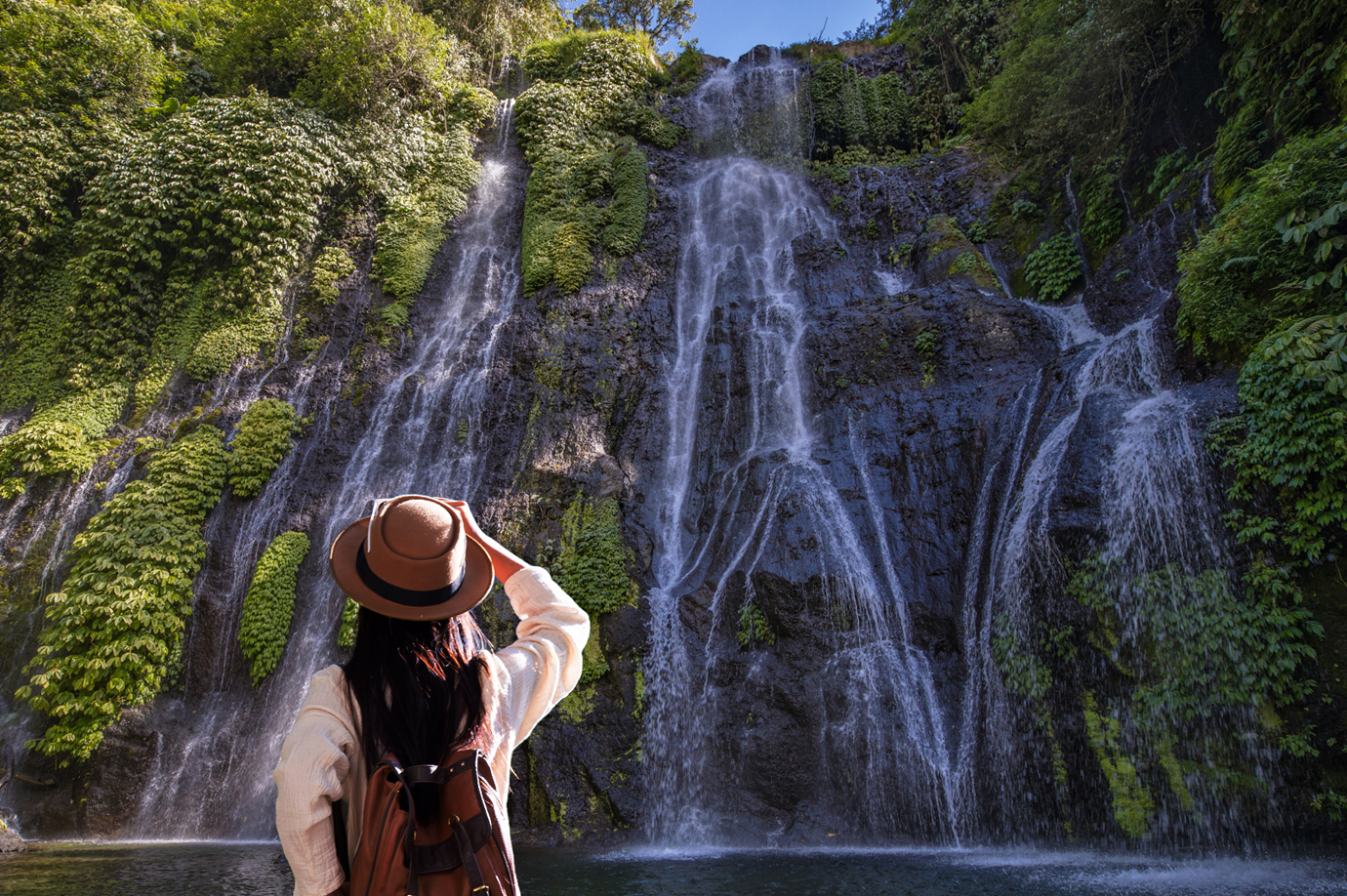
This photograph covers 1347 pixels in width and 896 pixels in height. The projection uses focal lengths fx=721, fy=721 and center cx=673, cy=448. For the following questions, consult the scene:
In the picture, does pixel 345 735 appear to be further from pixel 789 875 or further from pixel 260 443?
pixel 260 443

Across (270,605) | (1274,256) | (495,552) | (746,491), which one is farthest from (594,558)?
(1274,256)

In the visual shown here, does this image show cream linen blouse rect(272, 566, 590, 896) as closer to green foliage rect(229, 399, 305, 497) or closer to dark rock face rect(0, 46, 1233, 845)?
dark rock face rect(0, 46, 1233, 845)

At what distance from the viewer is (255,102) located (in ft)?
54.0

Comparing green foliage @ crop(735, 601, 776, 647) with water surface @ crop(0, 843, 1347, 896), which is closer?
water surface @ crop(0, 843, 1347, 896)

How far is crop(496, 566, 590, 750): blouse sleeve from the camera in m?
1.80

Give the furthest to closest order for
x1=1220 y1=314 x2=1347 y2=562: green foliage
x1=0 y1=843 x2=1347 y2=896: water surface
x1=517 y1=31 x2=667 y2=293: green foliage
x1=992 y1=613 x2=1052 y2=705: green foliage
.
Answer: x1=517 y1=31 x2=667 y2=293: green foliage → x1=992 y1=613 x2=1052 y2=705: green foliage → x1=1220 y1=314 x2=1347 y2=562: green foliage → x1=0 y1=843 x2=1347 y2=896: water surface

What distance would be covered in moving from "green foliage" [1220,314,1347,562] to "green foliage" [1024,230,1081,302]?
17.5ft

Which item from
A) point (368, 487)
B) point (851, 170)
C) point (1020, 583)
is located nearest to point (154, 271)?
point (368, 487)

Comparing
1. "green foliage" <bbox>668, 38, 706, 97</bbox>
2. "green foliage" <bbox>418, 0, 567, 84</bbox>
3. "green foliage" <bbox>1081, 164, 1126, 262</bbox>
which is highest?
"green foliage" <bbox>418, 0, 567, 84</bbox>

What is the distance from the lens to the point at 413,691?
1558 mm

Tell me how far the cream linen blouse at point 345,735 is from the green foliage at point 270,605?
10.7 m

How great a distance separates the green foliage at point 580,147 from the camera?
1576cm

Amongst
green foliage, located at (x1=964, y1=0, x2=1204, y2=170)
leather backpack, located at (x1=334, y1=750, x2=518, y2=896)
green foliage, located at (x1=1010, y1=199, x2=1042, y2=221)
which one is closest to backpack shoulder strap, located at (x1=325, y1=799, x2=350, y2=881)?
leather backpack, located at (x1=334, y1=750, x2=518, y2=896)

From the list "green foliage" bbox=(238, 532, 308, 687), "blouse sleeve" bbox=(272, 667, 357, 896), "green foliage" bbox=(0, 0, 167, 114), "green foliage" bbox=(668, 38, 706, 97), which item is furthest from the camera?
"green foliage" bbox=(668, 38, 706, 97)
